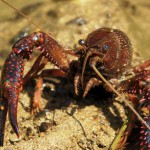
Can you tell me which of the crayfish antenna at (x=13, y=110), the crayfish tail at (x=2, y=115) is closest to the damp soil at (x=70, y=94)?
the crayfish tail at (x=2, y=115)

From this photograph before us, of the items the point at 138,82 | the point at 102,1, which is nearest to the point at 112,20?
the point at 102,1

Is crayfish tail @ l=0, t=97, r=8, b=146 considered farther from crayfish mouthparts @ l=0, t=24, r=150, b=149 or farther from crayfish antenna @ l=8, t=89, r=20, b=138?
crayfish antenna @ l=8, t=89, r=20, b=138

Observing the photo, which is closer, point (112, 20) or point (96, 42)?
point (96, 42)

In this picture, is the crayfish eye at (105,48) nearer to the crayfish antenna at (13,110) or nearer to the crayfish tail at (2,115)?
the crayfish antenna at (13,110)

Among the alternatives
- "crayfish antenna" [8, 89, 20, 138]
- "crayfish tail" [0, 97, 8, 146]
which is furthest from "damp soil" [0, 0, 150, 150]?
"crayfish antenna" [8, 89, 20, 138]

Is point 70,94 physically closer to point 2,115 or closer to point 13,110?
point 2,115

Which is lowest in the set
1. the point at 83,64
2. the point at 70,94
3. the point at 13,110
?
the point at 13,110

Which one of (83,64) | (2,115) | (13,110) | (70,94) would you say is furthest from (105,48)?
(2,115)

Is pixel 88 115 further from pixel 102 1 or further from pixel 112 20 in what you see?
pixel 102 1
